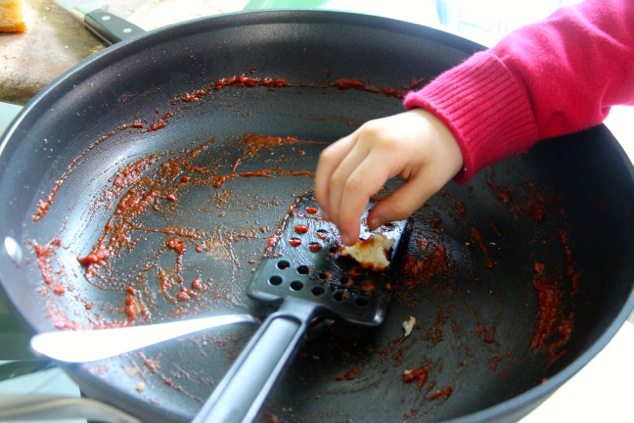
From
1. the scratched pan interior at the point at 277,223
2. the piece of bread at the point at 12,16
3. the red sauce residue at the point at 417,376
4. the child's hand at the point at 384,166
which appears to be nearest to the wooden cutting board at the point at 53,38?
the piece of bread at the point at 12,16

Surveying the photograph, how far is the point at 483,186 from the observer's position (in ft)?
2.51

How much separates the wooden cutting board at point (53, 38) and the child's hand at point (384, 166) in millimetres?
Answer: 558

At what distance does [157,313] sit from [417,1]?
0.85 m

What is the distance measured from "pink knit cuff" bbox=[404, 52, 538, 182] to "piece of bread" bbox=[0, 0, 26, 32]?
2.40ft

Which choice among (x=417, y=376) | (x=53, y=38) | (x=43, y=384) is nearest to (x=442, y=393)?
(x=417, y=376)

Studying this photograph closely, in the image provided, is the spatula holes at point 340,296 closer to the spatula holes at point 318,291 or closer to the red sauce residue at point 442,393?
the spatula holes at point 318,291

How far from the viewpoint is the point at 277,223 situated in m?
0.71

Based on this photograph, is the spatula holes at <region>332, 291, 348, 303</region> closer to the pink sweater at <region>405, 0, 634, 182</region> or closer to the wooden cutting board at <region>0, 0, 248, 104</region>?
the pink sweater at <region>405, 0, 634, 182</region>

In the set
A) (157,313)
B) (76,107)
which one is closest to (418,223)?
(157,313)

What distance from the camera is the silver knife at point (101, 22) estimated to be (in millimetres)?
901

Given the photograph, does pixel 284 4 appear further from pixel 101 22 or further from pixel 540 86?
pixel 540 86

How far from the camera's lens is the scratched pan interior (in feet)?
1.80

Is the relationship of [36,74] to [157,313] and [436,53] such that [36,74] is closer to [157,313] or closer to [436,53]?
[157,313]

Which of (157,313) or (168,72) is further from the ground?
(168,72)
